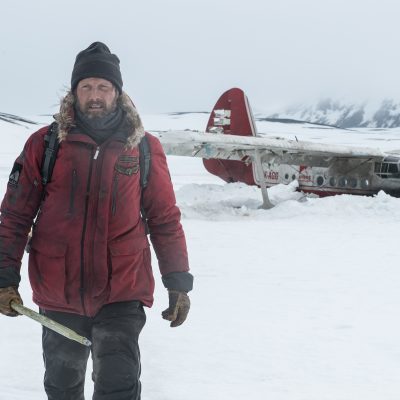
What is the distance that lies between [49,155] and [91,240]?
46 cm

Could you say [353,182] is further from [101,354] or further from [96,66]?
[101,354]

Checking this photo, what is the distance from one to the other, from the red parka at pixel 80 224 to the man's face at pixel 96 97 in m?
0.08

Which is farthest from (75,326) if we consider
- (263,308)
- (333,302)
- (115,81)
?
(333,302)

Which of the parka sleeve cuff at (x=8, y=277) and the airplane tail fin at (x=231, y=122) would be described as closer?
the parka sleeve cuff at (x=8, y=277)

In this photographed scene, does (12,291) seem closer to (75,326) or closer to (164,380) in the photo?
(75,326)

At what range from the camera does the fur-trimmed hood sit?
2.80 m

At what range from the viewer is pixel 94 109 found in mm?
2869

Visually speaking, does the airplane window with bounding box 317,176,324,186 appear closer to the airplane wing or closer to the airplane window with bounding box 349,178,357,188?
the airplane wing

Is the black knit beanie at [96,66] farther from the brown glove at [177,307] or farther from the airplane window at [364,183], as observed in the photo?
the airplane window at [364,183]

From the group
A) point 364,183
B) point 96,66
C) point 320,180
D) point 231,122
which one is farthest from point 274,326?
point 231,122

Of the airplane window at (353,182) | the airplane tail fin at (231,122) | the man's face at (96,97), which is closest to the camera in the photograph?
the man's face at (96,97)

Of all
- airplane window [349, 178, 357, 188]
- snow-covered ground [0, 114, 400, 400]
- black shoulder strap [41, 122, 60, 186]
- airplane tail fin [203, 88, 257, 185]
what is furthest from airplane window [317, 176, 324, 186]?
black shoulder strap [41, 122, 60, 186]

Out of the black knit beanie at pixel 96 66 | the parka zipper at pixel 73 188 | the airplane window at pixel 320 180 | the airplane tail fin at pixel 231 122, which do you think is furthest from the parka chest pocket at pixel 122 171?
the airplane tail fin at pixel 231 122

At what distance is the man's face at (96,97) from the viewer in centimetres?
288
